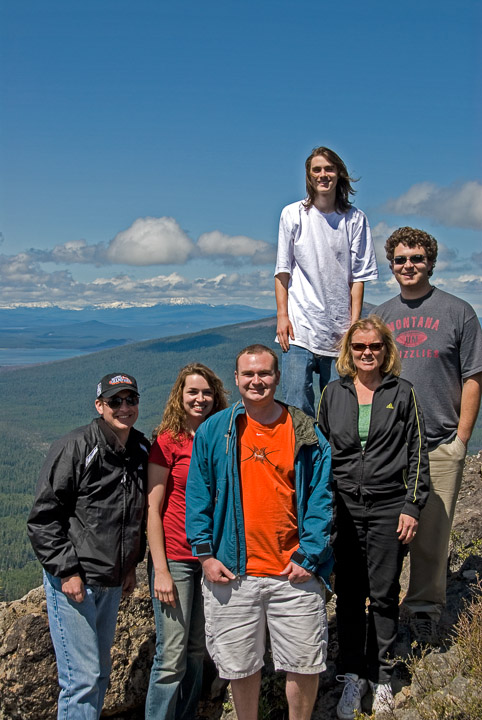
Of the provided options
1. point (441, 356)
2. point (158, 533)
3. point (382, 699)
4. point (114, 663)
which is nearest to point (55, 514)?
point (158, 533)

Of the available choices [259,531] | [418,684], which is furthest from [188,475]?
[418,684]

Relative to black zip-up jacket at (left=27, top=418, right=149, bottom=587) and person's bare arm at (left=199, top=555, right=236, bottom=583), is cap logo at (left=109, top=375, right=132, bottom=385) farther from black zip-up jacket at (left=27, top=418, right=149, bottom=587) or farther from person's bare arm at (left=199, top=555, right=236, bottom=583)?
person's bare arm at (left=199, top=555, right=236, bottom=583)

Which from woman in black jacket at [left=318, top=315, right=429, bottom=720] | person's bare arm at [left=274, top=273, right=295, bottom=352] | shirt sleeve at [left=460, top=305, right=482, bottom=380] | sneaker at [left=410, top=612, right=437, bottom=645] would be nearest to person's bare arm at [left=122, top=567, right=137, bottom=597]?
woman in black jacket at [left=318, top=315, right=429, bottom=720]

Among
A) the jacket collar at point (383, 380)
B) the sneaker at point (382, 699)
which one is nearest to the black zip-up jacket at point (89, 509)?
the jacket collar at point (383, 380)

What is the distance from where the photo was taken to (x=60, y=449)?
15.6 ft

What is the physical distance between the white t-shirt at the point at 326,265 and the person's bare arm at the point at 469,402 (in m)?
1.26

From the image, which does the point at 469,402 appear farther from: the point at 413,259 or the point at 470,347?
the point at 413,259

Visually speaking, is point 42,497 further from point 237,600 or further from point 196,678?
point 196,678

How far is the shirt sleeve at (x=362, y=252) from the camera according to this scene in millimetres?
6031

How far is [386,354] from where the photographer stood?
5.27 metres

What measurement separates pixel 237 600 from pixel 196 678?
128 centimetres

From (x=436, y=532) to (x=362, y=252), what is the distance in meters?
2.80

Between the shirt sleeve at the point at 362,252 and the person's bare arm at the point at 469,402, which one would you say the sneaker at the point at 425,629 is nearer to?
the person's bare arm at the point at 469,402

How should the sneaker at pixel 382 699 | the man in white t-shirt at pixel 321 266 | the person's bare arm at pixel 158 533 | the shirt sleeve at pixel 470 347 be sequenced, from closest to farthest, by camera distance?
the person's bare arm at pixel 158 533 → the sneaker at pixel 382 699 → the shirt sleeve at pixel 470 347 → the man in white t-shirt at pixel 321 266
